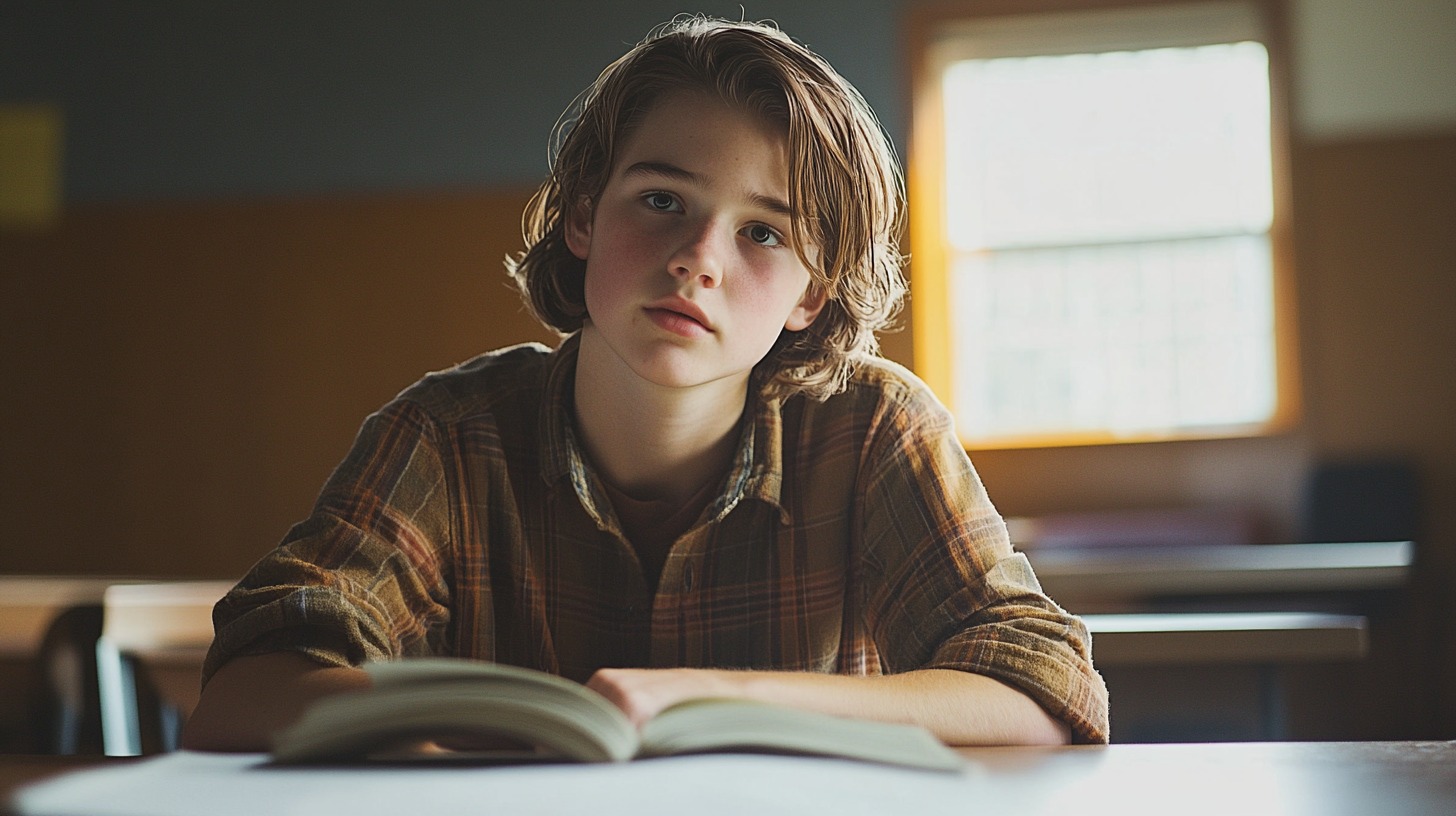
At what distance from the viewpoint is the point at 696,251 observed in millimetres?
1132

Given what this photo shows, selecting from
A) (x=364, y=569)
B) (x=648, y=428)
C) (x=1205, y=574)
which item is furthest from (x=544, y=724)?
(x=1205, y=574)

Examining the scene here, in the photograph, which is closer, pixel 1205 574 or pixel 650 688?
pixel 650 688

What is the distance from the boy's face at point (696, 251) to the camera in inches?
44.9

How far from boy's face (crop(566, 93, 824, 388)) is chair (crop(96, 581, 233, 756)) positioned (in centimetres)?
93

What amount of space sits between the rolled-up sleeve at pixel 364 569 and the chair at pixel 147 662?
718 millimetres

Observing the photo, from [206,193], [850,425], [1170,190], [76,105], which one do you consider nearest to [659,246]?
[850,425]

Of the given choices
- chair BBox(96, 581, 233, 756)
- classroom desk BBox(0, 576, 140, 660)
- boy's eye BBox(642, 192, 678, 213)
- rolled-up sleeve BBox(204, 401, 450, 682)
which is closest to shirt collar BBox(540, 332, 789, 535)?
rolled-up sleeve BBox(204, 401, 450, 682)

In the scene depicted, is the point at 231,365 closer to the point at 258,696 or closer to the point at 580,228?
the point at 580,228

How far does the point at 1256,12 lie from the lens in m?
4.77

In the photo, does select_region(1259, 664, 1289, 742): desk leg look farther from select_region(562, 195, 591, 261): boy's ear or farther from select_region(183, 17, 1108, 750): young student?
select_region(562, 195, 591, 261): boy's ear

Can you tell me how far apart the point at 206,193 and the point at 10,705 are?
3.32 metres

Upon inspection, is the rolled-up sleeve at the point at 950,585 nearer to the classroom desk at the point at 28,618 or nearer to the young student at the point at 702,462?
the young student at the point at 702,462

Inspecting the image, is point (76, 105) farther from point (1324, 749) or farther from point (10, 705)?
point (1324, 749)

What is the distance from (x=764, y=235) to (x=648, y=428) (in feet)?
0.70
